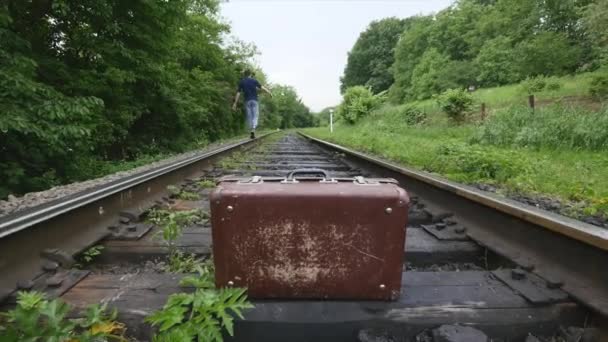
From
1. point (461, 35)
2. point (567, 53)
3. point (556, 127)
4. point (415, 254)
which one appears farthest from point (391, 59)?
point (415, 254)

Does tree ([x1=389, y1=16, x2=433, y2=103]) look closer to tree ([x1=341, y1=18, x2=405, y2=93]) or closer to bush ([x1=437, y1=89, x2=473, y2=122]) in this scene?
tree ([x1=341, y1=18, x2=405, y2=93])

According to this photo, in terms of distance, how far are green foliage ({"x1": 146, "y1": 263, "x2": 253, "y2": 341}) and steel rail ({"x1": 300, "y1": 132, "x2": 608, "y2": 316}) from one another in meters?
1.15

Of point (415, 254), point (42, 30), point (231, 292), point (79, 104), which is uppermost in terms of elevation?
point (42, 30)

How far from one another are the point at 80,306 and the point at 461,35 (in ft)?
191

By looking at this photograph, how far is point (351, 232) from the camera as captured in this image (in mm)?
1282

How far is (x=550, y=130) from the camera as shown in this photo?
5.98 m

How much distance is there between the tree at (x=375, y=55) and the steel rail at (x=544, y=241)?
69292 millimetres

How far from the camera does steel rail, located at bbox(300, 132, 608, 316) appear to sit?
1343 millimetres

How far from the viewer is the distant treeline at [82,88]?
4.42 meters

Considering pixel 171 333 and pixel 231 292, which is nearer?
pixel 171 333

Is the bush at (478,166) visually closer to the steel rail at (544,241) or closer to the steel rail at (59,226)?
the steel rail at (544,241)

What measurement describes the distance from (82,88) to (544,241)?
642 centimetres

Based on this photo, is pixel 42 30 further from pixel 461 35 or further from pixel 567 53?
pixel 461 35

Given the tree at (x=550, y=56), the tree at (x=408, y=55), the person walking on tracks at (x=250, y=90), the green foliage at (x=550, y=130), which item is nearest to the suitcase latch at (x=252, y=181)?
the green foliage at (x=550, y=130)
